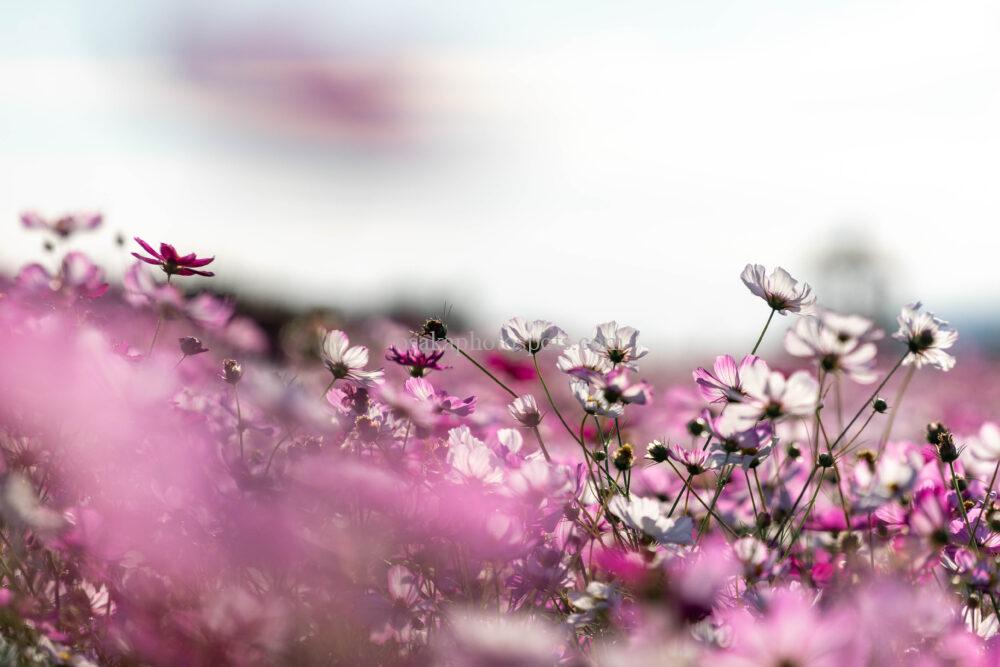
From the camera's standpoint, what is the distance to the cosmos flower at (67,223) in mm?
1907

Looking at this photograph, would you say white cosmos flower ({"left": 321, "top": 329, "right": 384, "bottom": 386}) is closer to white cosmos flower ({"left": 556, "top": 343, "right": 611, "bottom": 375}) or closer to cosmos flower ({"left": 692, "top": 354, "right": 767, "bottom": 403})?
white cosmos flower ({"left": 556, "top": 343, "right": 611, "bottom": 375})

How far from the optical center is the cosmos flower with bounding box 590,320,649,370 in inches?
50.4

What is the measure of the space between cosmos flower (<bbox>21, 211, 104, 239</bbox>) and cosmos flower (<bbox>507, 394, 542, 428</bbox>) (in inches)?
45.5

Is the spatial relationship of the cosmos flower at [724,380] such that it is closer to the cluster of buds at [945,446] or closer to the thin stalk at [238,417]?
the cluster of buds at [945,446]

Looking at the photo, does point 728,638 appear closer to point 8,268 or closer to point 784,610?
point 784,610

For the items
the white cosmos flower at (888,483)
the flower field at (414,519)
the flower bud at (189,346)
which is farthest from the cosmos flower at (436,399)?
the white cosmos flower at (888,483)

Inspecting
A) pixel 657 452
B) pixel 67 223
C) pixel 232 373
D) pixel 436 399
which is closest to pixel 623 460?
pixel 657 452

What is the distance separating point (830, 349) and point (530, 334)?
16.6 inches

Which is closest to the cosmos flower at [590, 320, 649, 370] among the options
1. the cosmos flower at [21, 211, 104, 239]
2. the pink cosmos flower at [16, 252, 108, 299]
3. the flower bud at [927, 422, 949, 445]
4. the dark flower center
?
the dark flower center

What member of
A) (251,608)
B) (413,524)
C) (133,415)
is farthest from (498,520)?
(133,415)

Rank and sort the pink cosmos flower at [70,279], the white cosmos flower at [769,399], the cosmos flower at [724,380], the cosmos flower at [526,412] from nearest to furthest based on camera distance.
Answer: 1. the white cosmos flower at [769,399]
2. the cosmos flower at [724,380]
3. the cosmos flower at [526,412]
4. the pink cosmos flower at [70,279]

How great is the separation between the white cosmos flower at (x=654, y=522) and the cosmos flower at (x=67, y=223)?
1.44 meters

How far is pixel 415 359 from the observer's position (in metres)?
1.33

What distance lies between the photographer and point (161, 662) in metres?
0.91
